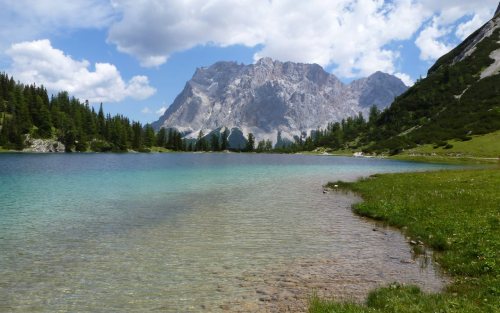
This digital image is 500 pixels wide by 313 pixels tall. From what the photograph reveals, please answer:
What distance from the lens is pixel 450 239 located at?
21828mm

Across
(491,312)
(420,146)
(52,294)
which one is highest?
(420,146)

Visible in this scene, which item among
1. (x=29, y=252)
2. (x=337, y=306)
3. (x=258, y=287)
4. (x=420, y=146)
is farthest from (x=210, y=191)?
(x=420, y=146)

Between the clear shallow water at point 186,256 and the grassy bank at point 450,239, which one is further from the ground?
the grassy bank at point 450,239

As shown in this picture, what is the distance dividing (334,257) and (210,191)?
3340 cm

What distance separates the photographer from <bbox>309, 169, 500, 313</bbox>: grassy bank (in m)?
13.3

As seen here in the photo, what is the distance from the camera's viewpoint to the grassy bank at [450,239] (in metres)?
13.3

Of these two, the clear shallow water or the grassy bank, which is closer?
the grassy bank

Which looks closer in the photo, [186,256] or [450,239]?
[186,256]

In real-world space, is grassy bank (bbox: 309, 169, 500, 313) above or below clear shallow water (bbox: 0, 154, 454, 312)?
above

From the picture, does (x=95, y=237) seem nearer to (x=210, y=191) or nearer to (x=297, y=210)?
(x=297, y=210)

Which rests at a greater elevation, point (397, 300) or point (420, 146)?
point (420, 146)

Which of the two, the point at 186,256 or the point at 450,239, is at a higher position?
the point at 450,239

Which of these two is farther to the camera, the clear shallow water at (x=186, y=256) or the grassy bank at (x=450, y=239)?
the clear shallow water at (x=186, y=256)

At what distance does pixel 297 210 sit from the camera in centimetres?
3756
